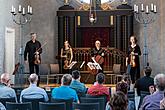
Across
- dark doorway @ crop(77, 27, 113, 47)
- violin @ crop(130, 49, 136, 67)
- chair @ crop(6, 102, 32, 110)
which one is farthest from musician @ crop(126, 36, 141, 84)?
chair @ crop(6, 102, 32, 110)

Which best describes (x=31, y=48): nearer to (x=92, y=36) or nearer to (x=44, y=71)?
(x=44, y=71)

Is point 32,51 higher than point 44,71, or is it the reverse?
point 32,51

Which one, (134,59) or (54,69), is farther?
(54,69)

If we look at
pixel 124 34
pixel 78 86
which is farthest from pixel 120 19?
pixel 78 86

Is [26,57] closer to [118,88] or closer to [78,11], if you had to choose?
[78,11]

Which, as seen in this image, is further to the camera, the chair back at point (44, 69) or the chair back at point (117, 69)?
the chair back at point (44, 69)

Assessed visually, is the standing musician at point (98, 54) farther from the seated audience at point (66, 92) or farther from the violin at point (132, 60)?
the seated audience at point (66, 92)

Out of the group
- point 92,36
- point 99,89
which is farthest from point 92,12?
point 99,89

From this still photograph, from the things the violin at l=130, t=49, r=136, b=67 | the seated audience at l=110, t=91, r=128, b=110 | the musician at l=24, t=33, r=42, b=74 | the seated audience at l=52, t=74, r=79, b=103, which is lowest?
the seated audience at l=52, t=74, r=79, b=103

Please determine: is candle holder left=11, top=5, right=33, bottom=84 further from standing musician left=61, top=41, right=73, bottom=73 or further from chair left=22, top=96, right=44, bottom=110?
chair left=22, top=96, right=44, bottom=110

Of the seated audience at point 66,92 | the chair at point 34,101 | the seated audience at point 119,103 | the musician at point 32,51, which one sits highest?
the musician at point 32,51

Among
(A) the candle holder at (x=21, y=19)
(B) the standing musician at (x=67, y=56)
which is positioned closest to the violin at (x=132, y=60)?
(B) the standing musician at (x=67, y=56)

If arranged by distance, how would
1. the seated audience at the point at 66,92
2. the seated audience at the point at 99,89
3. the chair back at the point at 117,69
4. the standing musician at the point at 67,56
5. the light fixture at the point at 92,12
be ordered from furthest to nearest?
the light fixture at the point at 92,12
the chair back at the point at 117,69
the standing musician at the point at 67,56
the seated audience at the point at 99,89
the seated audience at the point at 66,92

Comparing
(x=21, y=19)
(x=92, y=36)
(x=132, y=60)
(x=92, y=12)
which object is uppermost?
(x=92, y=12)
